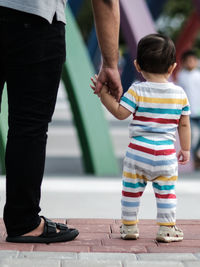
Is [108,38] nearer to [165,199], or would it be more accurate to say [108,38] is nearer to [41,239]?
[165,199]

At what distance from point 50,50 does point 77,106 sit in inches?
126

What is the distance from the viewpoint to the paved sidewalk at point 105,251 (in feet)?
9.49

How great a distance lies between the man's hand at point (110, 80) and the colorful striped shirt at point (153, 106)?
0.31ft

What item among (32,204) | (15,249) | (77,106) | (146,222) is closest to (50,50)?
(32,204)

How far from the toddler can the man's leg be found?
346 millimetres

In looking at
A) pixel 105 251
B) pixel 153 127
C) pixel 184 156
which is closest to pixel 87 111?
pixel 184 156

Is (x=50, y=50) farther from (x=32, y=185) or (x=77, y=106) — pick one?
(x=77, y=106)

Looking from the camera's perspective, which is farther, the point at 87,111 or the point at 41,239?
the point at 87,111

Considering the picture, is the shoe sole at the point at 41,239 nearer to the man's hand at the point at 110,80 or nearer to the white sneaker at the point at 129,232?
the white sneaker at the point at 129,232

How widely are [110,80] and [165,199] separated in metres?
0.74

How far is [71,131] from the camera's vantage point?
38.0 feet

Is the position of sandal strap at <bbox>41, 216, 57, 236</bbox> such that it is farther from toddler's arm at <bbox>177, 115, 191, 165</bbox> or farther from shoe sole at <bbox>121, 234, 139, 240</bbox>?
toddler's arm at <bbox>177, 115, 191, 165</bbox>

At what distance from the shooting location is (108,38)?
335cm

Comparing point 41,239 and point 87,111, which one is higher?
point 41,239
